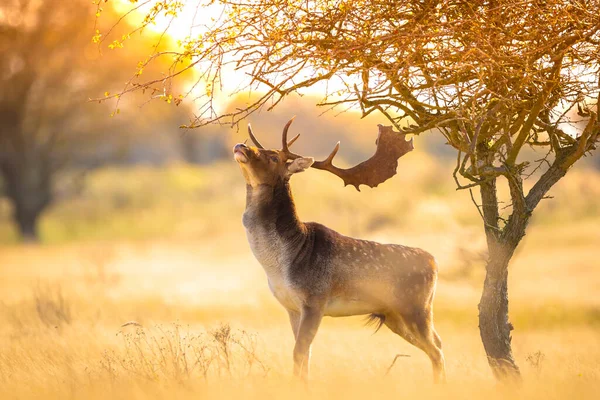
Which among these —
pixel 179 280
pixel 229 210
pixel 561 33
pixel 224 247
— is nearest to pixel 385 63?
pixel 561 33

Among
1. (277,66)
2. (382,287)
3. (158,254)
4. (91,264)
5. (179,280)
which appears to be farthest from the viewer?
(158,254)

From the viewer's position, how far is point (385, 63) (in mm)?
8883

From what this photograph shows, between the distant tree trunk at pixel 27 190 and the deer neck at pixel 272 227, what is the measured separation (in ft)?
127

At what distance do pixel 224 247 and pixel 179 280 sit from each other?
11753 mm

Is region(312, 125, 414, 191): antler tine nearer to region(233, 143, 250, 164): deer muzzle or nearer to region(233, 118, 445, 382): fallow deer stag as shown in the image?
region(233, 118, 445, 382): fallow deer stag

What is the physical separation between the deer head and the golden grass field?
189cm

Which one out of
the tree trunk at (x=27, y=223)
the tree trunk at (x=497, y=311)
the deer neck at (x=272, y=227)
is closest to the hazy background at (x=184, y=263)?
the tree trunk at (x=497, y=311)

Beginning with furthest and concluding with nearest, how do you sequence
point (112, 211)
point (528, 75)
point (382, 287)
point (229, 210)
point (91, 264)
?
point (112, 211) → point (229, 210) → point (91, 264) → point (382, 287) → point (528, 75)

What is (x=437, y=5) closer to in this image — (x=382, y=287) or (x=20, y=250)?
(x=382, y=287)

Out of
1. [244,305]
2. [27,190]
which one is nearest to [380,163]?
[244,305]

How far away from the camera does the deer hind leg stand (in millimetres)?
9859

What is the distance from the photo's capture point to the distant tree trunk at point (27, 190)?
4594 centimetres

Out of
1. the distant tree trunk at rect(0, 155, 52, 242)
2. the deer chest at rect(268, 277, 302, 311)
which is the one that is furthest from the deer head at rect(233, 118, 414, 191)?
the distant tree trunk at rect(0, 155, 52, 242)

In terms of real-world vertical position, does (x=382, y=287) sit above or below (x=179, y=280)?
below
